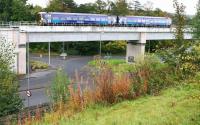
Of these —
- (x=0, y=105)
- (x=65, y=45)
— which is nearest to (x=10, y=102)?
(x=0, y=105)

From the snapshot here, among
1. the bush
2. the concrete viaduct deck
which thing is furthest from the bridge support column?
the bush

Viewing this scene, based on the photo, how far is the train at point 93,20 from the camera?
185ft

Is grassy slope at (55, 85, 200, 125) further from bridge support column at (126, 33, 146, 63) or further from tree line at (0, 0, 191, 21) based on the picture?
tree line at (0, 0, 191, 21)

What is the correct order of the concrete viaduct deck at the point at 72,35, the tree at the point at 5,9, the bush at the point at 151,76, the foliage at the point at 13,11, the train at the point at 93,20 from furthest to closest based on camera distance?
the foliage at the point at 13,11
the tree at the point at 5,9
the train at the point at 93,20
the concrete viaduct deck at the point at 72,35
the bush at the point at 151,76

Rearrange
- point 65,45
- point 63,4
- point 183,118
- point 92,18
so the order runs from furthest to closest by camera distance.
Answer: point 63,4
point 65,45
point 92,18
point 183,118

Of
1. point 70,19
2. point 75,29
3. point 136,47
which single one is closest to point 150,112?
point 75,29

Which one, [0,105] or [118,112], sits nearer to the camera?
[118,112]

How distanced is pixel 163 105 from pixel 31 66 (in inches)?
1817

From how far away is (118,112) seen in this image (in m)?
12.8

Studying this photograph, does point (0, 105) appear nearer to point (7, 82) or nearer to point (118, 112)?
point (7, 82)

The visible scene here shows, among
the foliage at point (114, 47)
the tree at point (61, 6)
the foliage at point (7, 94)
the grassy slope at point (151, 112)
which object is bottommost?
the foliage at point (114, 47)

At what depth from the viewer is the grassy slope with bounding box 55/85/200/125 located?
10805 millimetres

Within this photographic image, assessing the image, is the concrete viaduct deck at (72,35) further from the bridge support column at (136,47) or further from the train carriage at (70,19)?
the train carriage at (70,19)

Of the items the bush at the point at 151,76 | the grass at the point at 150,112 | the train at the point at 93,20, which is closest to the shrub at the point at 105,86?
the grass at the point at 150,112
